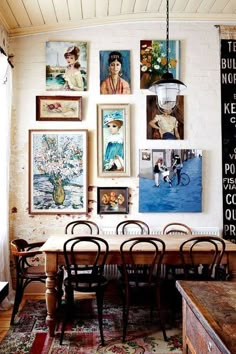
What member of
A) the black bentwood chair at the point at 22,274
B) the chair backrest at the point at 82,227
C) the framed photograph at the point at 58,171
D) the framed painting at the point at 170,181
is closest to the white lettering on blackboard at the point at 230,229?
the framed painting at the point at 170,181

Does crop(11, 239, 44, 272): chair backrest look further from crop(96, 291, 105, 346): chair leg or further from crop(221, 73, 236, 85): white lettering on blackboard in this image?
crop(221, 73, 236, 85): white lettering on blackboard

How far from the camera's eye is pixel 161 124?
429cm

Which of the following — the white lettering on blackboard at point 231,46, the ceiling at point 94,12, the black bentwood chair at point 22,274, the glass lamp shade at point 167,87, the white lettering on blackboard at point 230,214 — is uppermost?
the ceiling at point 94,12

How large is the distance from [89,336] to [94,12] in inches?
133

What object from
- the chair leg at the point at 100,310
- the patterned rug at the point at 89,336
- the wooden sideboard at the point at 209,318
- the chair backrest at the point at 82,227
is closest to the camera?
the wooden sideboard at the point at 209,318

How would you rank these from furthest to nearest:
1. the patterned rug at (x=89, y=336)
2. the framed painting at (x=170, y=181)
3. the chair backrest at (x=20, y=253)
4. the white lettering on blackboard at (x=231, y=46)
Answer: the white lettering on blackboard at (x=231, y=46) < the framed painting at (x=170, y=181) < the chair backrest at (x=20, y=253) < the patterned rug at (x=89, y=336)

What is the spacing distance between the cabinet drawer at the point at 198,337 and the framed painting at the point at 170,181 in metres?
2.68

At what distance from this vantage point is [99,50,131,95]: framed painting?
428cm

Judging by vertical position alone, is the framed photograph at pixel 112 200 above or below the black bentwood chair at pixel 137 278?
above

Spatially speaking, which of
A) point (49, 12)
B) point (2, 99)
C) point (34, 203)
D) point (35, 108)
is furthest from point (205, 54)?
point (34, 203)

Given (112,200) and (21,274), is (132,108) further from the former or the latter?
(21,274)

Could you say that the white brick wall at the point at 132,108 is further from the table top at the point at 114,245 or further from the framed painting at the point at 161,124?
the table top at the point at 114,245

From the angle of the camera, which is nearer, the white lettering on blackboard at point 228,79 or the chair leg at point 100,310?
the chair leg at point 100,310

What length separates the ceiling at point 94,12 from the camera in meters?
3.77
